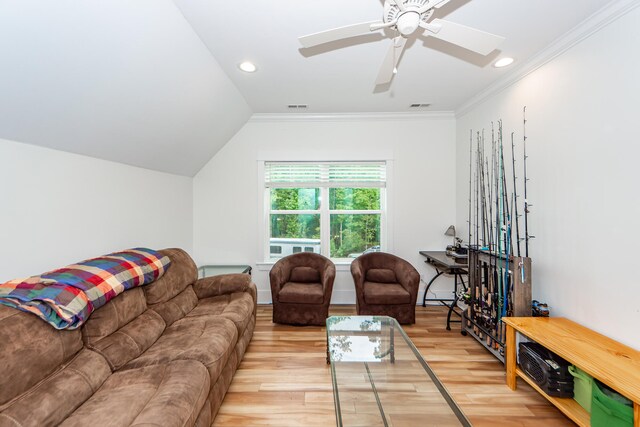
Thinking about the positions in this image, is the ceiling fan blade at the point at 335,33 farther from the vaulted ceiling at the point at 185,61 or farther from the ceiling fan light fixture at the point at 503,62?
the ceiling fan light fixture at the point at 503,62

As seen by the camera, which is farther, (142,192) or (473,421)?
(142,192)

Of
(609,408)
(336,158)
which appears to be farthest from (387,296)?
(336,158)

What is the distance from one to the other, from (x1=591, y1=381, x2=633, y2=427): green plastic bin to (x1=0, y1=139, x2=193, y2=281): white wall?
11.4ft

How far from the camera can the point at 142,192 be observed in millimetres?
2869

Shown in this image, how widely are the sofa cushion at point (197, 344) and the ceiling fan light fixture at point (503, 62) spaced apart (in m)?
3.34

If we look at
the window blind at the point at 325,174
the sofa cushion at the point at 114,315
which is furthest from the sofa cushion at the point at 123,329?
the window blind at the point at 325,174

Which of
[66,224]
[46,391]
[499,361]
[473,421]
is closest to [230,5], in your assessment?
[66,224]

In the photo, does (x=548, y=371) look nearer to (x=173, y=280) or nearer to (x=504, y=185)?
(x=504, y=185)

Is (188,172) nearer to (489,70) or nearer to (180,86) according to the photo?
(180,86)

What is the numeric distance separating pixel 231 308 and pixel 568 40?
3.53 meters

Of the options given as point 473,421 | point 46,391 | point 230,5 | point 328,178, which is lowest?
point 473,421

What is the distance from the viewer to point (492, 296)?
2523mm

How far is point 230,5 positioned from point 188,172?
8.01ft

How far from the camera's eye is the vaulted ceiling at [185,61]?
4.75 ft
